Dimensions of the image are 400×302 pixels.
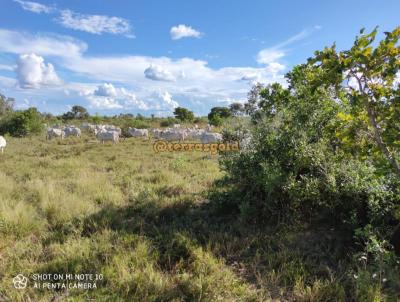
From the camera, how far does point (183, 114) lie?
42969 millimetres

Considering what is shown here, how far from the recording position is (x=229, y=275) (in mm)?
3234

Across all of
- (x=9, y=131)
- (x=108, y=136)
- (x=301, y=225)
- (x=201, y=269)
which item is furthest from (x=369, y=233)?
(x=9, y=131)

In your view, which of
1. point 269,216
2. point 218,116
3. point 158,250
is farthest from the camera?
point 218,116

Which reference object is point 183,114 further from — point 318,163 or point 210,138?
point 318,163

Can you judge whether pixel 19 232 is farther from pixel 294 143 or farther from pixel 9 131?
pixel 9 131

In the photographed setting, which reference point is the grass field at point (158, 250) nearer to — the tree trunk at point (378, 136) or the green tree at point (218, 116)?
the tree trunk at point (378, 136)

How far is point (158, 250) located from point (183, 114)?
1568 inches

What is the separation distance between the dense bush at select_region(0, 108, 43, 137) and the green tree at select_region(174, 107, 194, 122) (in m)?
21.4

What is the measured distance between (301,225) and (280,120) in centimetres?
174

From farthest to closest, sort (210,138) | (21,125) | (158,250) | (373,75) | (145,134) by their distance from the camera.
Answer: (21,125) → (145,134) → (210,138) → (158,250) → (373,75)

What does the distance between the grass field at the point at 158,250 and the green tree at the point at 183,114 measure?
36594 millimetres

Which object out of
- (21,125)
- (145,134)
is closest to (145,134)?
(145,134)

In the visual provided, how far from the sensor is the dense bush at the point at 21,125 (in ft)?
73.7

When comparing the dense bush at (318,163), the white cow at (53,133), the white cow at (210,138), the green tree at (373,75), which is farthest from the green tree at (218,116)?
the green tree at (373,75)
